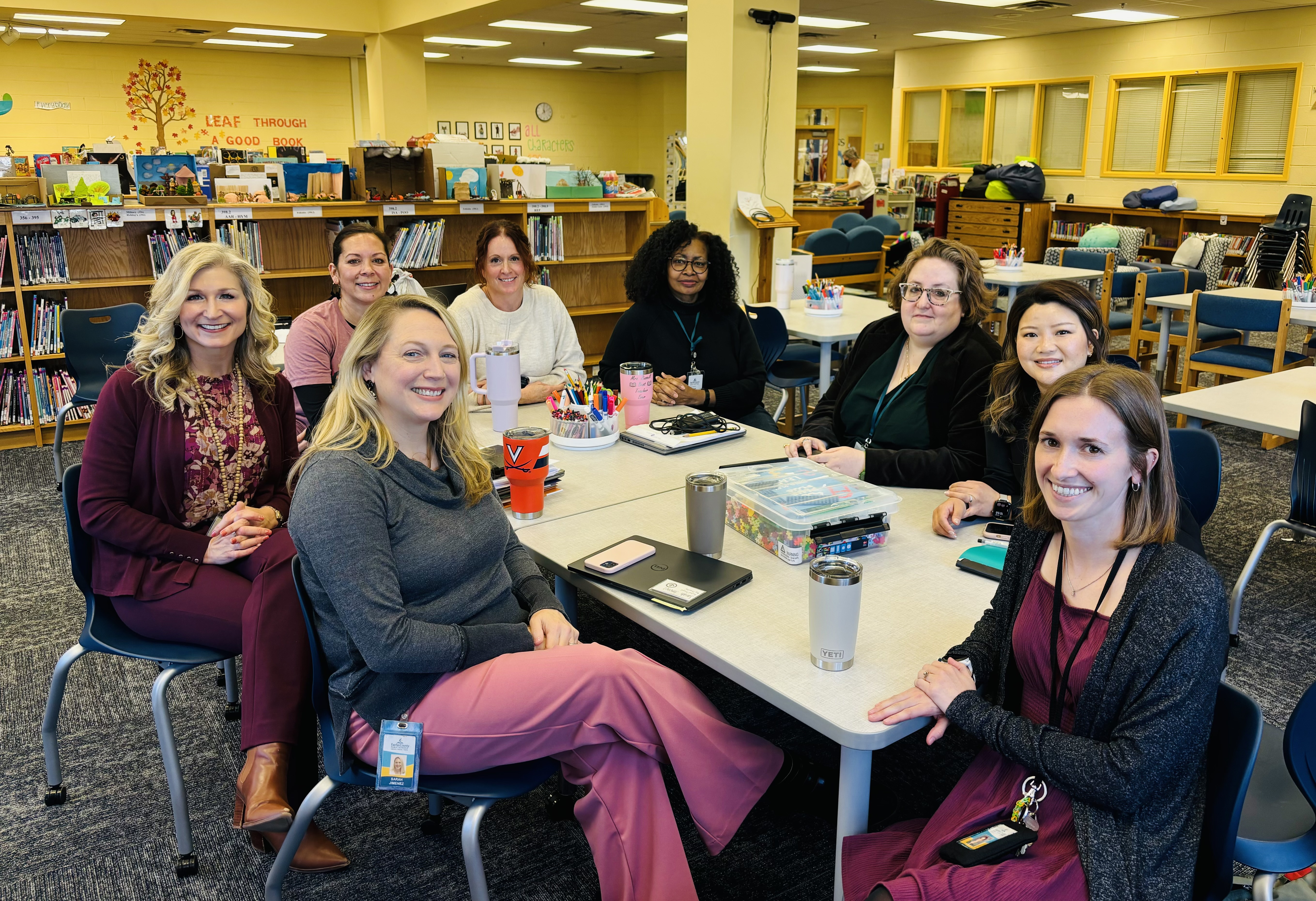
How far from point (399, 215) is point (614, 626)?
12.3ft

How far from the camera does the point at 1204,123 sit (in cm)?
1050

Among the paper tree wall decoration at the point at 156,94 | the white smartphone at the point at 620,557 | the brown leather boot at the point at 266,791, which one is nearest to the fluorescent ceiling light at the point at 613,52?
the paper tree wall decoration at the point at 156,94

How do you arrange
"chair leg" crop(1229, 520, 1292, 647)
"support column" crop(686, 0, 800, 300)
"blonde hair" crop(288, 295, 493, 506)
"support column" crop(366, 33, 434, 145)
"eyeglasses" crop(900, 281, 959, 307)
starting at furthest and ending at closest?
1. "support column" crop(366, 33, 434, 145)
2. "support column" crop(686, 0, 800, 300)
3. "chair leg" crop(1229, 520, 1292, 647)
4. "eyeglasses" crop(900, 281, 959, 307)
5. "blonde hair" crop(288, 295, 493, 506)

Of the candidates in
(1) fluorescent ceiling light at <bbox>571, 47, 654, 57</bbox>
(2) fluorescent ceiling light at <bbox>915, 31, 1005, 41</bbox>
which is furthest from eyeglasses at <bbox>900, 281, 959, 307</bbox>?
(1) fluorescent ceiling light at <bbox>571, 47, 654, 57</bbox>

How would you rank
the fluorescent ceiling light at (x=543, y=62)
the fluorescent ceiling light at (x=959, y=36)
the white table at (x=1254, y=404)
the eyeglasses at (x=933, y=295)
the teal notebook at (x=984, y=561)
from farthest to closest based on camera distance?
1. the fluorescent ceiling light at (x=543, y=62)
2. the fluorescent ceiling light at (x=959, y=36)
3. the white table at (x=1254, y=404)
4. the eyeglasses at (x=933, y=295)
5. the teal notebook at (x=984, y=561)

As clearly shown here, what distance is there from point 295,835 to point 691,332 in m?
2.23

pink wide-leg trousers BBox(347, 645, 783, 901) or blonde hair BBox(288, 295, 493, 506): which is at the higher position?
blonde hair BBox(288, 295, 493, 506)

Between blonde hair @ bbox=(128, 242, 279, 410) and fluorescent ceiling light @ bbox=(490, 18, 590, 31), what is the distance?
923 cm

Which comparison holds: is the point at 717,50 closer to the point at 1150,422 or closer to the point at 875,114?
the point at 1150,422

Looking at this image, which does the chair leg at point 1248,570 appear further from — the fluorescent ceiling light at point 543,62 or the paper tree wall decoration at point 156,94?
the fluorescent ceiling light at point 543,62

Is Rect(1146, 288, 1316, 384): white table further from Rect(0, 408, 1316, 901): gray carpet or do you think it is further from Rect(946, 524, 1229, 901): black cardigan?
Rect(946, 524, 1229, 901): black cardigan

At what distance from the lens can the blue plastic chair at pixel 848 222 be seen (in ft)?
31.2

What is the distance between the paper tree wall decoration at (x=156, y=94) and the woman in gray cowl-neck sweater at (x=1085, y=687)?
42.5 feet

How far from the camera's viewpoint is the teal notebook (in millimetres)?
1754
